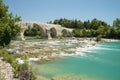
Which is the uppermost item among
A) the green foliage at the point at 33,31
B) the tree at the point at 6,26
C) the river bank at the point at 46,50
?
the tree at the point at 6,26

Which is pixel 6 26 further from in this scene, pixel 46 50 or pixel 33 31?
pixel 33 31

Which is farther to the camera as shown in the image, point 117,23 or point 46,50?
point 117,23

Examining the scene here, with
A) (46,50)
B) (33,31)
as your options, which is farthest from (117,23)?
(46,50)

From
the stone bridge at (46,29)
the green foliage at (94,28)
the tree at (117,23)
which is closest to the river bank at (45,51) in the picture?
the stone bridge at (46,29)

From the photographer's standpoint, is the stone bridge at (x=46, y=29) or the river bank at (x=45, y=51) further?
the stone bridge at (x=46, y=29)

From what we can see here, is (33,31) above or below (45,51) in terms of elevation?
above

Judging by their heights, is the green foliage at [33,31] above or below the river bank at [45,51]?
above

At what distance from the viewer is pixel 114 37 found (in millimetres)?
72312

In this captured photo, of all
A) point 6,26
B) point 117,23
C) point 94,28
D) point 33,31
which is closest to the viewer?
point 6,26

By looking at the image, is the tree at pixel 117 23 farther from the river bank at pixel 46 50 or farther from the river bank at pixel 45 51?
the river bank at pixel 45 51

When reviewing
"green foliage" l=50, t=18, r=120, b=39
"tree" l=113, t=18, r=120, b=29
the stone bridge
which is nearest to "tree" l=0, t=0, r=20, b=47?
the stone bridge

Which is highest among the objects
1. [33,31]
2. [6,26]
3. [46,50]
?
[6,26]

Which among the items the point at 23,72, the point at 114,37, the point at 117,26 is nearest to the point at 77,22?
the point at 117,26

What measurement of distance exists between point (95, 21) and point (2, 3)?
2857 inches
